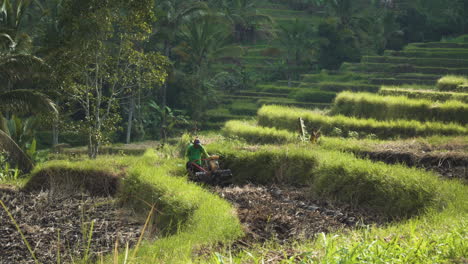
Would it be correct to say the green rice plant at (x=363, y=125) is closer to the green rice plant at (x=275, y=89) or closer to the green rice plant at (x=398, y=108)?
the green rice plant at (x=398, y=108)

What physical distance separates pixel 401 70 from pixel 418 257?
2847cm

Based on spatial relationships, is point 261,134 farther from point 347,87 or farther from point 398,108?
point 347,87

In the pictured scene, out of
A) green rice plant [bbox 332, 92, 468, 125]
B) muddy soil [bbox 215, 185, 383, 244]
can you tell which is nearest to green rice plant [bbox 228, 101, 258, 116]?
green rice plant [bbox 332, 92, 468, 125]

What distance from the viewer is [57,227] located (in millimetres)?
8531

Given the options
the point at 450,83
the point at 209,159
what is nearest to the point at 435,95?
the point at 450,83

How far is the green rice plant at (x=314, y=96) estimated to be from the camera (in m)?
31.9

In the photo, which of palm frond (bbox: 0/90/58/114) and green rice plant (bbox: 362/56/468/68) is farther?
green rice plant (bbox: 362/56/468/68)

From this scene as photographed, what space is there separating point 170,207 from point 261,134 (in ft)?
26.8

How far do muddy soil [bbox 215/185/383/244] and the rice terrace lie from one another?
34 mm

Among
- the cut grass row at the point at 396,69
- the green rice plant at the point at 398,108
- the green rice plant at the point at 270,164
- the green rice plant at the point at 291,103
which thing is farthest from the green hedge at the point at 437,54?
the green rice plant at the point at 270,164

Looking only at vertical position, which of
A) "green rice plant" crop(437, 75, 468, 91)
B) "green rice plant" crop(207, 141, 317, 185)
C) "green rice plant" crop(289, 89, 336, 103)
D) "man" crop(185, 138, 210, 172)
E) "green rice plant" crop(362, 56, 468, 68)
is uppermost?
"green rice plant" crop(362, 56, 468, 68)

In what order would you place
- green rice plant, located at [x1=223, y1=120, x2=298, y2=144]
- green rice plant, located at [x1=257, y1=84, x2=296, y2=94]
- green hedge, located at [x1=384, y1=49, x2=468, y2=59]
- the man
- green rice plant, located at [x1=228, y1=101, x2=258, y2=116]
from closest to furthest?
1. the man
2. green rice plant, located at [x1=223, y1=120, x2=298, y2=144]
3. green hedge, located at [x1=384, y1=49, x2=468, y2=59]
4. green rice plant, located at [x1=228, y1=101, x2=258, y2=116]
5. green rice plant, located at [x1=257, y1=84, x2=296, y2=94]

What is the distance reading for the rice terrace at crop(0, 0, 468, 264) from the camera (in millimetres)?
6000

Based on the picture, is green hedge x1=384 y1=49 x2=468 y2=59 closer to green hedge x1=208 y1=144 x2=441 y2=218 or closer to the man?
green hedge x1=208 y1=144 x2=441 y2=218
